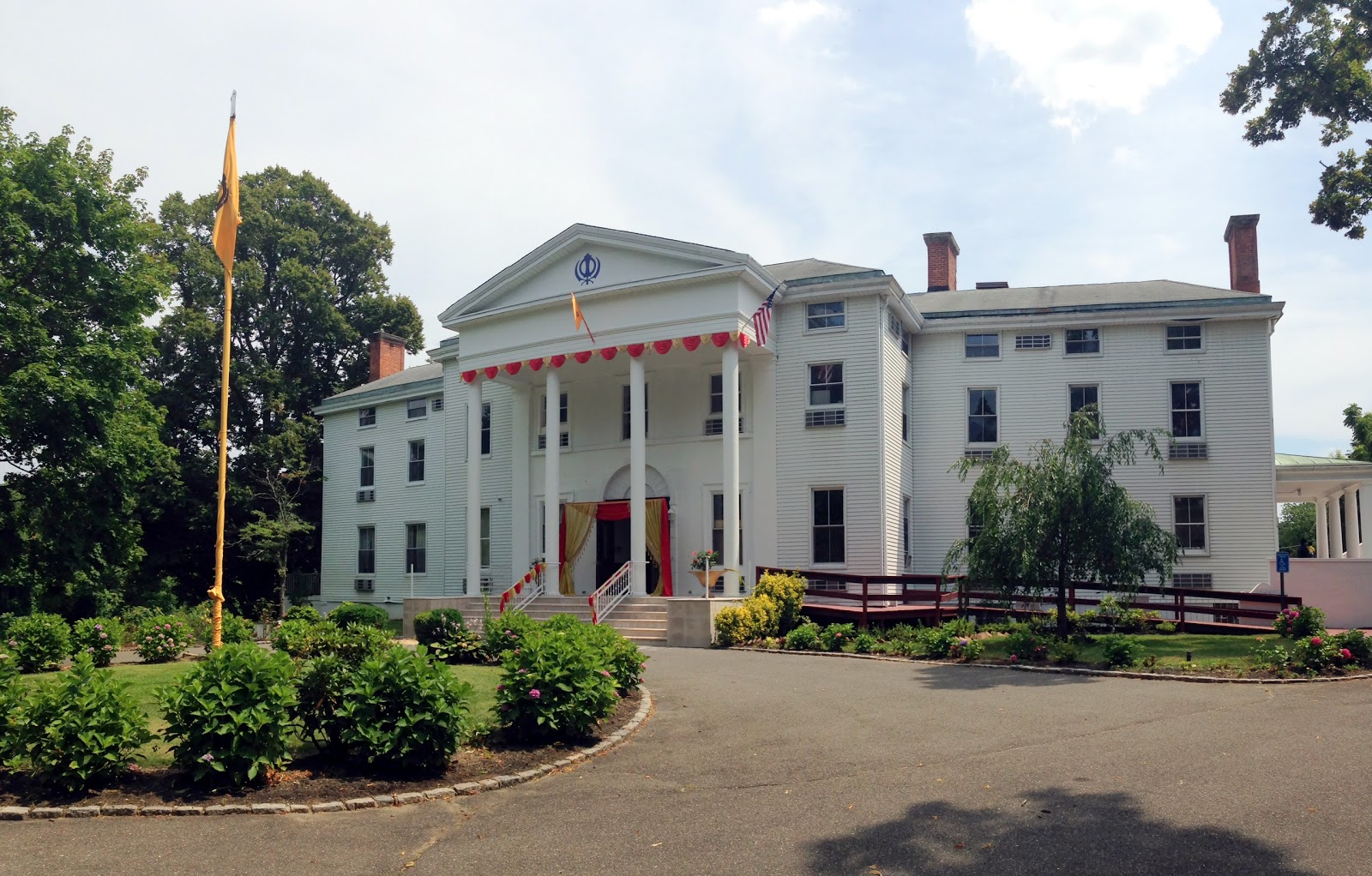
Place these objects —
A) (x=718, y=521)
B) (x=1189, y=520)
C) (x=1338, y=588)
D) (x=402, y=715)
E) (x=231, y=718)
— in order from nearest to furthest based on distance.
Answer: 1. (x=231, y=718)
2. (x=402, y=715)
3. (x=1338, y=588)
4. (x=718, y=521)
5. (x=1189, y=520)

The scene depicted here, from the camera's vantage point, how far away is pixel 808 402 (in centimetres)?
2509

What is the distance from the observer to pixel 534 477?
28.6 meters

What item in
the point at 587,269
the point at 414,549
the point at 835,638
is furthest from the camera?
the point at 414,549

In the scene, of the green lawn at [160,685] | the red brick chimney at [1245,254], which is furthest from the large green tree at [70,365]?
the red brick chimney at [1245,254]

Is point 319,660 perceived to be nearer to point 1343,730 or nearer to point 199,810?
point 199,810

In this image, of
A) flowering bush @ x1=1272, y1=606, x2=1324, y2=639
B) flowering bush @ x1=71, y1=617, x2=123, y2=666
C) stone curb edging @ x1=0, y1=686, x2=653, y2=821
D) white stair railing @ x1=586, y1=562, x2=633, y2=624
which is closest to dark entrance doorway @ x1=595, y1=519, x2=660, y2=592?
white stair railing @ x1=586, y1=562, x2=633, y2=624

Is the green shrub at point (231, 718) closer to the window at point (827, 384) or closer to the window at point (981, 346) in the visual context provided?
the window at point (827, 384)

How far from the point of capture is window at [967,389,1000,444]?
27109 mm

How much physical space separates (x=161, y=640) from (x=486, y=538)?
13.6 m

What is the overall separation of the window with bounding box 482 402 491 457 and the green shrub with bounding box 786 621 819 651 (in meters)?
13.3

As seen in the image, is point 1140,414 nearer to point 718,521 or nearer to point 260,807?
point 718,521

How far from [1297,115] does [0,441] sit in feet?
98.8

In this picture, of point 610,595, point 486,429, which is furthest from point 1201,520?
point 486,429

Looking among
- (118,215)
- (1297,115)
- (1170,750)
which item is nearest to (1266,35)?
(1297,115)
